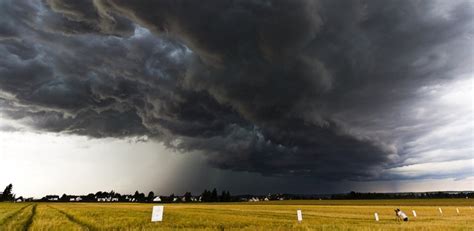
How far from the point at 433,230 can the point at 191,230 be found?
16866 mm

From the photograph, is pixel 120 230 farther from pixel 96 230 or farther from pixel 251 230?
pixel 251 230

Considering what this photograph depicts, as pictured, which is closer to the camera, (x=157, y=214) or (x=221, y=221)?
(x=157, y=214)

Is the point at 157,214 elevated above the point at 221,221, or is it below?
above

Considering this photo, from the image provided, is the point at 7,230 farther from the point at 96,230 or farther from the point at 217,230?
the point at 217,230

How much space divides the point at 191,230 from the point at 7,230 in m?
12.9

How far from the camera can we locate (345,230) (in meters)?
20.1

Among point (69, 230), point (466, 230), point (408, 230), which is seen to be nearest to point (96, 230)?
point (69, 230)

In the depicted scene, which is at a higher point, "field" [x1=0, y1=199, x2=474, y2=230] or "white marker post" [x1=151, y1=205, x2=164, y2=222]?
"white marker post" [x1=151, y1=205, x2=164, y2=222]

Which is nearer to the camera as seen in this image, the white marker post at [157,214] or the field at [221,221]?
the white marker post at [157,214]

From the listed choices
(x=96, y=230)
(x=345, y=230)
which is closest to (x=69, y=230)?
(x=96, y=230)

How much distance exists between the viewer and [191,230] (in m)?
19.6

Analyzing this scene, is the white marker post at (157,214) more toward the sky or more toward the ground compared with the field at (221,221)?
more toward the sky

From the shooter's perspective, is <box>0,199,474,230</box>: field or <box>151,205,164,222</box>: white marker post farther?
<box>0,199,474,230</box>: field

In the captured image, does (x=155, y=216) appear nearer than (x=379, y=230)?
Yes
